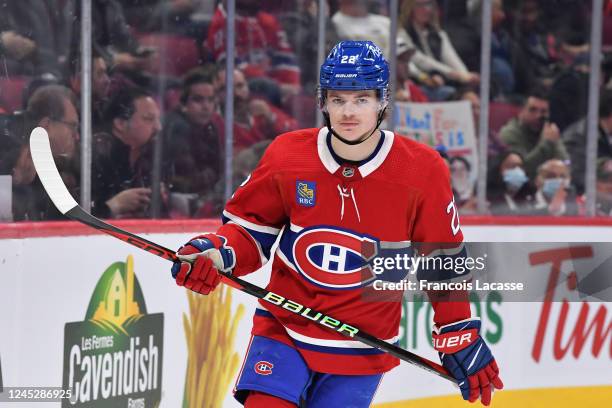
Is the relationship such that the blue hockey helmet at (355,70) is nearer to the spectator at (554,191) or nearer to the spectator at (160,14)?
the spectator at (160,14)

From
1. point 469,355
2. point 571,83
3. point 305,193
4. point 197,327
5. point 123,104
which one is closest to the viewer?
point 305,193

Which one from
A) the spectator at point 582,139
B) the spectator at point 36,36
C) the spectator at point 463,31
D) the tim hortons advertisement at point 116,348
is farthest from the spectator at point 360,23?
the tim hortons advertisement at point 116,348

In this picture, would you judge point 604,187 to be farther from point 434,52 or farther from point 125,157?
point 125,157

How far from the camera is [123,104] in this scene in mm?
3965

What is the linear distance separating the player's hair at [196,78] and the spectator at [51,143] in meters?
0.64

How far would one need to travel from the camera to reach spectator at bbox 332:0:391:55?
197 inches

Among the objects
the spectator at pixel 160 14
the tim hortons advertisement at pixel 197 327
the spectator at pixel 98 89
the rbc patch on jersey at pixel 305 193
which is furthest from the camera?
the spectator at pixel 160 14

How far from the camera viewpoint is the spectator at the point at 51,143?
3426mm

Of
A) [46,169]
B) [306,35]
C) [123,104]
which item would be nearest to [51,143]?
[123,104]

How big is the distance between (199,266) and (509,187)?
2920 mm

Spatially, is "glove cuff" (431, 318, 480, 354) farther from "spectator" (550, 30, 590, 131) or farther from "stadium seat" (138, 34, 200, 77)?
"spectator" (550, 30, 590, 131)

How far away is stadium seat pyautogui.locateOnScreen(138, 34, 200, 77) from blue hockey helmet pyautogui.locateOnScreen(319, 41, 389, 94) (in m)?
1.27

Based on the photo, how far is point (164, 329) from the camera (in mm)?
3957

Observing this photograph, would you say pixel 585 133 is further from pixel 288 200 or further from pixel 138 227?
pixel 288 200
